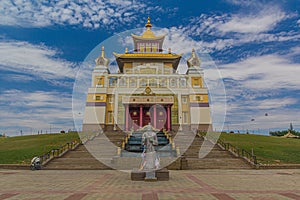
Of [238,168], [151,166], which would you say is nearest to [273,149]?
[238,168]

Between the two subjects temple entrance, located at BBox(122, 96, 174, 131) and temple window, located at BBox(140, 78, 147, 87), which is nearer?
temple entrance, located at BBox(122, 96, 174, 131)

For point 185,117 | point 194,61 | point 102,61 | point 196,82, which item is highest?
point 194,61

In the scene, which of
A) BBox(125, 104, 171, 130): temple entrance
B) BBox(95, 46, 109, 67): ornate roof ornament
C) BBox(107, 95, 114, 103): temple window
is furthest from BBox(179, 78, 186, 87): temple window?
BBox(95, 46, 109, 67): ornate roof ornament

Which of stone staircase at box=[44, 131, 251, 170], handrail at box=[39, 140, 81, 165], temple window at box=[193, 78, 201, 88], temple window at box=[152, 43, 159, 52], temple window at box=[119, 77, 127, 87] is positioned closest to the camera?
stone staircase at box=[44, 131, 251, 170]

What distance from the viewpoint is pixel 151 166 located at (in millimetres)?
12773

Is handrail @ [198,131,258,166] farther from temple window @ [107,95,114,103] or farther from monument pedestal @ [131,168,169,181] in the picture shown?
temple window @ [107,95,114,103]

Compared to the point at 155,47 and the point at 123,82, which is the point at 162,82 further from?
the point at 155,47

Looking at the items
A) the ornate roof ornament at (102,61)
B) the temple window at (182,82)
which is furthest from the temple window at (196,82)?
the ornate roof ornament at (102,61)

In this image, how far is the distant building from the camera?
4266 cm

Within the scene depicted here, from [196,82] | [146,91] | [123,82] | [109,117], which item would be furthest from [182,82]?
[109,117]

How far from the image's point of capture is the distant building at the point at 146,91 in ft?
140

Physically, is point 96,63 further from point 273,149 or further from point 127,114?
point 273,149

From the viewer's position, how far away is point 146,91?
3912 centimetres

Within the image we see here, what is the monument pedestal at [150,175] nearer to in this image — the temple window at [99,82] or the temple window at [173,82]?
the temple window at [173,82]
